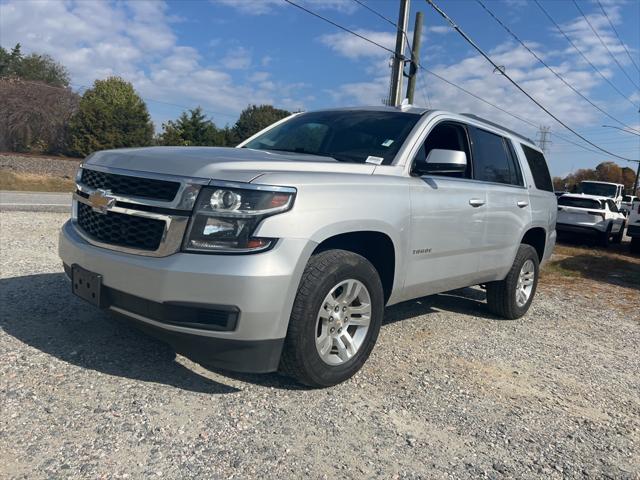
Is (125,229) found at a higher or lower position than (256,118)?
→ lower

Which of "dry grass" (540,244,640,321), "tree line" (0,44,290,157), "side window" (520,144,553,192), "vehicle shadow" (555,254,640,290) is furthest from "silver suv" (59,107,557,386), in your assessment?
"tree line" (0,44,290,157)

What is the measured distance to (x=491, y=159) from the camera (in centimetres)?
518

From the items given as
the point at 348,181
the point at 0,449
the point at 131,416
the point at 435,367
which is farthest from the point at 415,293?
the point at 0,449

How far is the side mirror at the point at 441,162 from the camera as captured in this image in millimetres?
3908

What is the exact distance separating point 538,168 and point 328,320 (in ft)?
13.2

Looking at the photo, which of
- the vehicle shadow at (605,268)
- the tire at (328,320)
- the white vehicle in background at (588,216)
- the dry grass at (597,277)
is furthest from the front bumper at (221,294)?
the white vehicle in background at (588,216)

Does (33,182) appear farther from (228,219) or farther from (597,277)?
(228,219)

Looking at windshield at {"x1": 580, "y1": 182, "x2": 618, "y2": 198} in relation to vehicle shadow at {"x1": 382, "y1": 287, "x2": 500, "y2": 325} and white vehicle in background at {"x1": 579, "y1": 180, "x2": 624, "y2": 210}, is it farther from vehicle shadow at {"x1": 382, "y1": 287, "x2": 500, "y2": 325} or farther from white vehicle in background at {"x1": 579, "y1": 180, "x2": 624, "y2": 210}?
vehicle shadow at {"x1": 382, "y1": 287, "x2": 500, "y2": 325}

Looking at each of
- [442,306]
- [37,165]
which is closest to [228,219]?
[442,306]

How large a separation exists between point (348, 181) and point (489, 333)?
261 centimetres

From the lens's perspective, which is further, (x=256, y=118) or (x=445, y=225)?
(x=256, y=118)

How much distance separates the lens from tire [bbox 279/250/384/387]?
3064 millimetres

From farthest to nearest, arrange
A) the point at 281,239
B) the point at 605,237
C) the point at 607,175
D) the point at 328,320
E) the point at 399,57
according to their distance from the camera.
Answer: the point at 607,175 → the point at 605,237 → the point at 399,57 → the point at 328,320 → the point at 281,239

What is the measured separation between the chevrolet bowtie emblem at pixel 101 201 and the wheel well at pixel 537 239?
4521 millimetres
